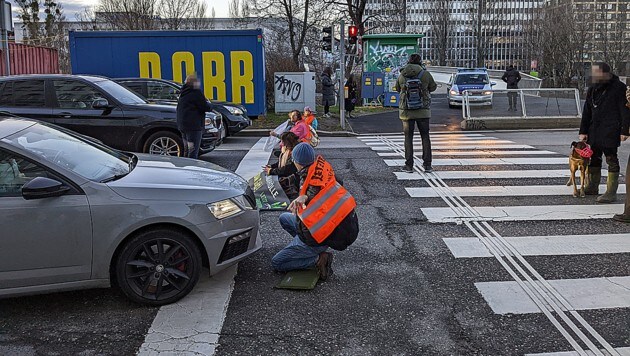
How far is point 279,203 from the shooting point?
7.91 metres

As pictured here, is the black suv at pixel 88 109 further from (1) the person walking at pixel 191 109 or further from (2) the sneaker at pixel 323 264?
(2) the sneaker at pixel 323 264

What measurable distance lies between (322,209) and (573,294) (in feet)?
7.24

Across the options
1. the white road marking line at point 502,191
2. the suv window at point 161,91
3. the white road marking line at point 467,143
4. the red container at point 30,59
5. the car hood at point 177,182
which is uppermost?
the red container at point 30,59

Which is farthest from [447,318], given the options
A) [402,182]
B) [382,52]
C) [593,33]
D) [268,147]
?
[593,33]

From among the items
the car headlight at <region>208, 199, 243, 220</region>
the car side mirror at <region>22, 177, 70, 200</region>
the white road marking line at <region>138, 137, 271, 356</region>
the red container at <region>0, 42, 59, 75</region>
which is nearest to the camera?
the white road marking line at <region>138, 137, 271, 356</region>

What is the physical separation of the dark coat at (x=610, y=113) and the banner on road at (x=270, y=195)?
4241 mm

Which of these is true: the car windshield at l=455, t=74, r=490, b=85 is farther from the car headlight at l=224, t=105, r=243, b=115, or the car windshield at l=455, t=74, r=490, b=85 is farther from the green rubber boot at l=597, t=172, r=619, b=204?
the green rubber boot at l=597, t=172, r=619, b=204

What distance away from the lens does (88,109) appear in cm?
1041

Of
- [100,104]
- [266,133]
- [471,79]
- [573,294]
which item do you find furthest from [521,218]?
[471,79]

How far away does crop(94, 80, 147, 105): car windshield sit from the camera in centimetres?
1064

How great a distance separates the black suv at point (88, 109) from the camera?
10326 mm

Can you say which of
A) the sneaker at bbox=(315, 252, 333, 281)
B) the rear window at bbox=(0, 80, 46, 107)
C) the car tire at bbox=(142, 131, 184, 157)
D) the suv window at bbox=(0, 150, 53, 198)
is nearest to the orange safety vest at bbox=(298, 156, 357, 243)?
the sneaker at bbox=(315, 252, 333, 281)

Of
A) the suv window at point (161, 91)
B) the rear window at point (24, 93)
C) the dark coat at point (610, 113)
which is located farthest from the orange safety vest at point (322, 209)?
the suv window at point (161, 91)

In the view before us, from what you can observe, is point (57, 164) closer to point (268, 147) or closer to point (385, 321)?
point (385, 321)
